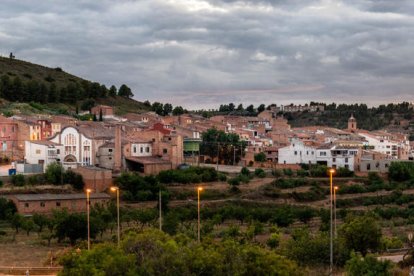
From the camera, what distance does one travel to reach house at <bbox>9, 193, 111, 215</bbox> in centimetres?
4250

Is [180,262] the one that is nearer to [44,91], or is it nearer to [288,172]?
[288,172]

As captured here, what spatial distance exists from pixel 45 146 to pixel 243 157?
71.7 ft

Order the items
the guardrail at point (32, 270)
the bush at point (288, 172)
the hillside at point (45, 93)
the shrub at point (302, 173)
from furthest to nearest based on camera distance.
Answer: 1. the hillside at point (45, 93)
2. the shrub at point (302, 173)
3. the bush at point (288, 172)
4. the guardrail at point (32, 270)

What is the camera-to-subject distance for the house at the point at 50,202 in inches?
1673

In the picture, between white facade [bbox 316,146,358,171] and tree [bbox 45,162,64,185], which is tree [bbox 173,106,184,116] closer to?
white facade [bbox 316,146,358,171]

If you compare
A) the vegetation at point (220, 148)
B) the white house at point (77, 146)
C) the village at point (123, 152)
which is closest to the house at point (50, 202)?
the village at point (123, 152)

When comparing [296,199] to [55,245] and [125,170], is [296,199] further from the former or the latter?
[55,245]

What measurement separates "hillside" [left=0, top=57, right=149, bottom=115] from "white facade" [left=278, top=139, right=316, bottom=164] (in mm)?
27039

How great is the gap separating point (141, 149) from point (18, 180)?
1315 cm

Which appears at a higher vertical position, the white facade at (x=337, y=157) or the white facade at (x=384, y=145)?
the white facade at (x=384, y=145)

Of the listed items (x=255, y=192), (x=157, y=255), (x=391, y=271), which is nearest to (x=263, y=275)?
(x=157, y=255)


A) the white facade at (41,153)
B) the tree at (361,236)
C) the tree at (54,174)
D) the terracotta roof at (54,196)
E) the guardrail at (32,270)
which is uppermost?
the white facade at (41,153)

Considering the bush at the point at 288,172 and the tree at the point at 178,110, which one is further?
the tree at the point at 178,110

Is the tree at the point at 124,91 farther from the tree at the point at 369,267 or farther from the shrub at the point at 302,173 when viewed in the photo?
the tree at the point at 369,267
